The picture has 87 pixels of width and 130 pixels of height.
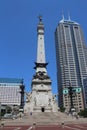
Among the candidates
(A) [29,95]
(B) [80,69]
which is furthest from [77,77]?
(A) [29,95]

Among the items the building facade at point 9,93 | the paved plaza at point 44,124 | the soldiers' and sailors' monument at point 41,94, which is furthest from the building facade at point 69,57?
the paved plaza at point 44,124

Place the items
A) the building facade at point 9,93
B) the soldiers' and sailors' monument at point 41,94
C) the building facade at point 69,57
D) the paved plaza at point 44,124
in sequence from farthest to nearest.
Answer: the building facade at point 9,93 < the building facade at point 69,57 < the soldiers' and sailors' monument at point 41,94 < the paved plaza at point 44,124

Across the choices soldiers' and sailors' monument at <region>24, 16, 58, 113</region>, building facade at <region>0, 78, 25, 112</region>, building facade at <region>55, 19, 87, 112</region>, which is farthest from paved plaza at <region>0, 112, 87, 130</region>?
building facade at <region>0, 78, 25, 112</region>

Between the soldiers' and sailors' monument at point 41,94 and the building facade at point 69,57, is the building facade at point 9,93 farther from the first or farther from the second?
the soldiers' and sailors' monument at point 41,94

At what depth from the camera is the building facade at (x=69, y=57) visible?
13588cm

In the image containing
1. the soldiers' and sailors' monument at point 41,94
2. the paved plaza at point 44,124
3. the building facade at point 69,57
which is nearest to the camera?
the paved plaza at point 44,124

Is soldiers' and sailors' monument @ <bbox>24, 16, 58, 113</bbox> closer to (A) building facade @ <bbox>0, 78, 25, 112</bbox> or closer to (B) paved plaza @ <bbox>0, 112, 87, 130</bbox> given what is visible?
(B) paved plaza @ <bbox>0, 112, 87, 130</bbox>

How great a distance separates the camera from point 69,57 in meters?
147

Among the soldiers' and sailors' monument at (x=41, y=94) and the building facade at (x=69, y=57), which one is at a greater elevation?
the building facade at (x=69, y=57)

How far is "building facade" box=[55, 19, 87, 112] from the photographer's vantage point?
136 metres

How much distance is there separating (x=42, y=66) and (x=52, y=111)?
1521 cm

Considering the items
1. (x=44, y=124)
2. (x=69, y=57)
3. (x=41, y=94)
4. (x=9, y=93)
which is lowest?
(x=44, y=124)

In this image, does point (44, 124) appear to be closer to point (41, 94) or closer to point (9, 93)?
point (41, 94)

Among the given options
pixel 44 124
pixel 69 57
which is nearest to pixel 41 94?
pixel 44 124
